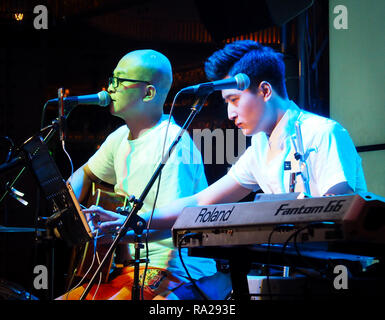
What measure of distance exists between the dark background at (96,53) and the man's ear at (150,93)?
0.88 meters

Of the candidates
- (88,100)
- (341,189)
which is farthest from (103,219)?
(341,189)

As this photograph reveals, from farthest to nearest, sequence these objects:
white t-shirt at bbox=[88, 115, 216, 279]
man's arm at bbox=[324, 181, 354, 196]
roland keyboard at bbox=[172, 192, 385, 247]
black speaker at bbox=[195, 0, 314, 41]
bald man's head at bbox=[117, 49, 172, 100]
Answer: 1. black speaker at bbox=[195, 0, 314, 41]
2. bald man's head at bbox=[117, 49, 172, 100]
3. white t-shirt at bbox=[88, 115, 216, 279]
4. man's arm at bbox=[324, 181, 354, 196]
5. roland keyboard at bbox=[172, 192, 385, 247]

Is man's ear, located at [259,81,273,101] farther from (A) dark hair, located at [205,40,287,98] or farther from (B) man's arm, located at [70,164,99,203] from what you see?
(B) man's arm, located at [70,164,99,203]

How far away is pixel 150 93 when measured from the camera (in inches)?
119

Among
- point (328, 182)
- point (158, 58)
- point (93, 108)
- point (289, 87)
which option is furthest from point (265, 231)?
point (93, 108)

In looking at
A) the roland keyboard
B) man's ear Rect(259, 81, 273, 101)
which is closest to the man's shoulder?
man's ear Rect(259, 81, 273, 101)

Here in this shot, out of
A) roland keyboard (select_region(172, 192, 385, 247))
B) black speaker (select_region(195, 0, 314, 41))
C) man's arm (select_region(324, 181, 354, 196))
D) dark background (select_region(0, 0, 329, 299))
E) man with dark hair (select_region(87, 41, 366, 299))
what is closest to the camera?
roland keyboard (select_region(172, 192, 385, 247))

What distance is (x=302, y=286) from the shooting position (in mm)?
1771

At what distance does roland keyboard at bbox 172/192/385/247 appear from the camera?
1.49 metres

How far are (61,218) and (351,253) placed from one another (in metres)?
1.32

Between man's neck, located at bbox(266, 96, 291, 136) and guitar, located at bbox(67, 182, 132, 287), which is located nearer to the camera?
man's neck, located at bbox(266, 96, 291, 136)

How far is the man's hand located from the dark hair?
822mm

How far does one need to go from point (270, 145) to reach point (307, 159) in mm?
282
